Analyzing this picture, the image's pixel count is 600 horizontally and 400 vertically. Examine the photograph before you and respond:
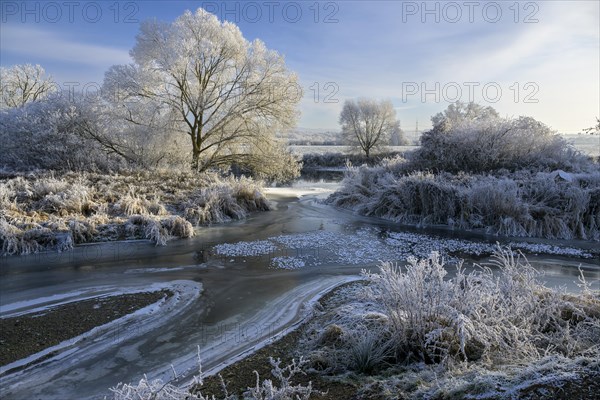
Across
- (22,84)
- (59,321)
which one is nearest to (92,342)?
(59,321)

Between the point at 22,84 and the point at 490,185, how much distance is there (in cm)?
3657

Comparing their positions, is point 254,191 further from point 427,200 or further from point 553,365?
point 553,365

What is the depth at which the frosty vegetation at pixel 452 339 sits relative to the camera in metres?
2.94

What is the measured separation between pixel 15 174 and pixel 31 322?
38.4ft

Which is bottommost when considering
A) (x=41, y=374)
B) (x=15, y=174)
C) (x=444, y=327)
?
(x=41, y=374)

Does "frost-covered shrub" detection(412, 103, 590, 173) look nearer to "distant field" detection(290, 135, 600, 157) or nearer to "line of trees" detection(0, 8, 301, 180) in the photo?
"distant field" detection(290, 135, 600, 157)

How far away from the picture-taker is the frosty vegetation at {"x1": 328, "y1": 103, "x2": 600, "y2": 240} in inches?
461

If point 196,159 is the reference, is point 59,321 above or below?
below

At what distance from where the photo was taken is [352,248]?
30.9ft

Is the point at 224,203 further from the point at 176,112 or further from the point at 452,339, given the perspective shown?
the point at 452,339

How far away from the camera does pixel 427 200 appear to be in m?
13.2

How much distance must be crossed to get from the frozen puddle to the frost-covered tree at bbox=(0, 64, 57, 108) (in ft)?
100

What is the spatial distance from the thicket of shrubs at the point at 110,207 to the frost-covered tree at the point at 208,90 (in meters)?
4.04

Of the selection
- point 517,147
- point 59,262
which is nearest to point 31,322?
point 59,262
